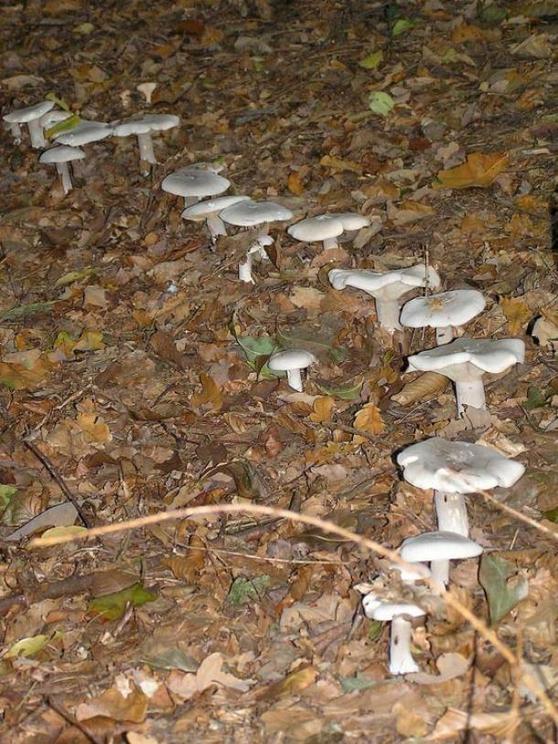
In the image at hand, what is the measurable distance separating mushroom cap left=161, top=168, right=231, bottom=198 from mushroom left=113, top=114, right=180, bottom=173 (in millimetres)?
986

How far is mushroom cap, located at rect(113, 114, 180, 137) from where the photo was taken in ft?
24.3

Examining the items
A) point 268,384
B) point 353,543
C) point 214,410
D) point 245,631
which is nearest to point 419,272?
point 268,384

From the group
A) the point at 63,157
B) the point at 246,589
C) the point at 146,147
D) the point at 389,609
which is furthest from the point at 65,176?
the point at 389,609

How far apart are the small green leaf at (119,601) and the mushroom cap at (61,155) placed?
441 centimetres

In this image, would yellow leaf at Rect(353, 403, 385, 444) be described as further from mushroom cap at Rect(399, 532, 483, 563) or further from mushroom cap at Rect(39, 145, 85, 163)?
mushroom cap at Rect(39, 145, 85, 163)

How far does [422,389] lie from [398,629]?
1745 mm

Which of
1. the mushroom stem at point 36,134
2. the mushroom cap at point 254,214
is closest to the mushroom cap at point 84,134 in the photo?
the mushroom stem at point 36,134

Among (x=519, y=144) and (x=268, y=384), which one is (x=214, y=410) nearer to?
(x=268, y=384)

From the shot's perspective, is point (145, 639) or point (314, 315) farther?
point (314, 315)

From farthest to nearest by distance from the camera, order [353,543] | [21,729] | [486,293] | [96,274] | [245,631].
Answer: [96,274]
[486,293]
[353,543]
[245,631]
[21,729]

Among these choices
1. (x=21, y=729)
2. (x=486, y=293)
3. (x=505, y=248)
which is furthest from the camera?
(x=505, y=248)

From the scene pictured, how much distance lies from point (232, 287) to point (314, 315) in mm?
699

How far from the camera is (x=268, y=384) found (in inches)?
205

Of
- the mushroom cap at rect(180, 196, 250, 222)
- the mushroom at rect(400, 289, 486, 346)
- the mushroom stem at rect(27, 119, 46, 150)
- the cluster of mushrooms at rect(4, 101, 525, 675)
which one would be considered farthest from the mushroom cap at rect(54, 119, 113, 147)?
the mushroom at rect(400, 289, 486, 346)
